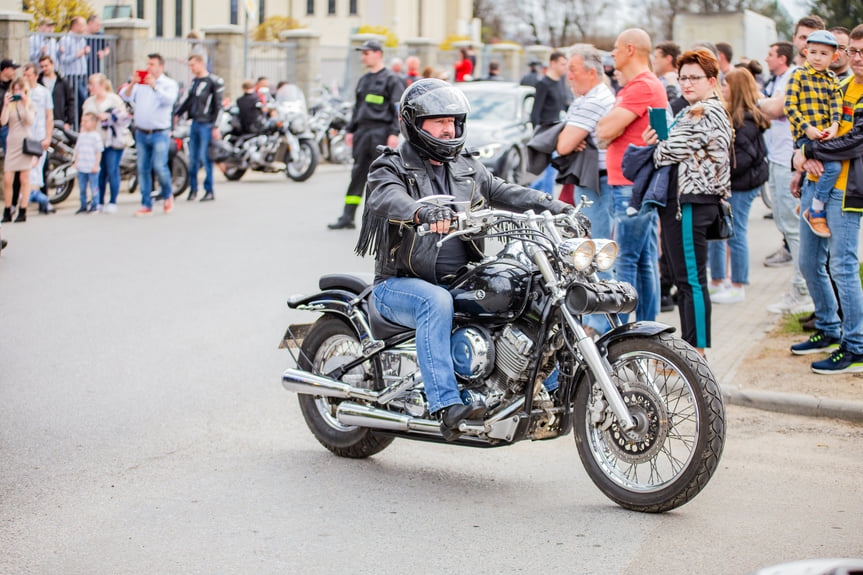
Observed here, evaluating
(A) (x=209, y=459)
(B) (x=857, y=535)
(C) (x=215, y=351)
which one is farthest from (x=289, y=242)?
(B) (x=857, y=535)

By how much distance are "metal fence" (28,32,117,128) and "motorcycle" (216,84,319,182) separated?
98.1 inches

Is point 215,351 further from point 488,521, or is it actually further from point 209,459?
point 488,521

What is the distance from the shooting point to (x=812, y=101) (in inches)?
294

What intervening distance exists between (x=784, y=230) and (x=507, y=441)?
18.7 ft

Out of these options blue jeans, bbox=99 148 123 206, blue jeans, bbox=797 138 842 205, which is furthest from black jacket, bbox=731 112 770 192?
blue jeans, bbox=99 148 123 206

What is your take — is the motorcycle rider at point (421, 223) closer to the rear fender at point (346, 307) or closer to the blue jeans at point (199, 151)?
the rear fender at point (346, 307)

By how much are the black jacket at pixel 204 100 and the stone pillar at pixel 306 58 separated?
35.1 ft

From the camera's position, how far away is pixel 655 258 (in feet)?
27.0

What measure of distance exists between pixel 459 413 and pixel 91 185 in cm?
1211

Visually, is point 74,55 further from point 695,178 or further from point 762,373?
point 762,373

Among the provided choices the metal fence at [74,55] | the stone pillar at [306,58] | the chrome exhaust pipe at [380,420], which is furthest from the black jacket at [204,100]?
the chrome exhaust pipe at [380,420]

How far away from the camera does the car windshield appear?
18344 mm

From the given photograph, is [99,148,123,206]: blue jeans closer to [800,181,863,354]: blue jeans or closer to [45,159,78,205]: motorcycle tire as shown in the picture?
[45,159,78,205]: motorcycle tire

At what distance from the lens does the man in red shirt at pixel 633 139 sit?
761 cm
